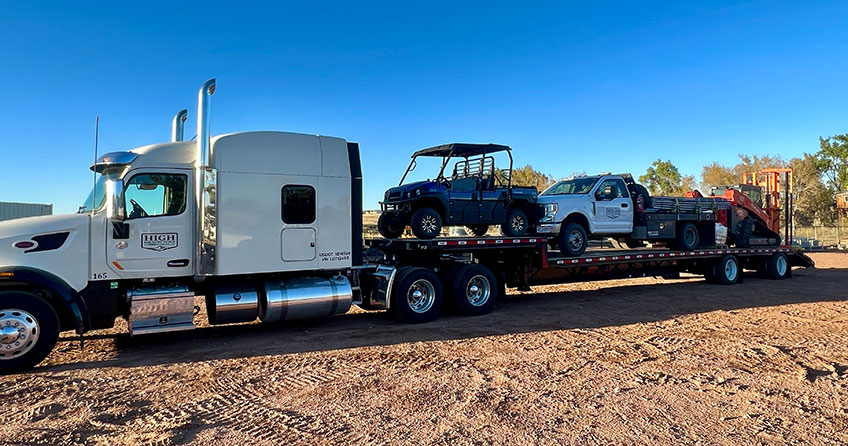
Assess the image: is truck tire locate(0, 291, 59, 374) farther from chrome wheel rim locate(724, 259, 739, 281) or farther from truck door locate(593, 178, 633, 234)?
chrome wheel rim locate(724, 259, 739, 281)

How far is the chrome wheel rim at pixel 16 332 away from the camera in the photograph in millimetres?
6023

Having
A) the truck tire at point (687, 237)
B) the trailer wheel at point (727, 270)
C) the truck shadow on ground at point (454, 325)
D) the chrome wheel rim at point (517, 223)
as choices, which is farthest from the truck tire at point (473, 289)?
the trailer wheel at point (727, 270)

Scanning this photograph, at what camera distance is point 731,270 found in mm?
14781

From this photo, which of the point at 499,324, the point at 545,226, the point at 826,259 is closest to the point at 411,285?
the point at 499,324

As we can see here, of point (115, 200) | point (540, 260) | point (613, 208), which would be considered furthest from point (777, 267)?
point (115, 200)

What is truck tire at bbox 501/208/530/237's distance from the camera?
35.9ft

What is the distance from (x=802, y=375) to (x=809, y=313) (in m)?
5.15

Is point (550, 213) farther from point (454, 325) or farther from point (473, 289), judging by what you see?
point (454, 325)

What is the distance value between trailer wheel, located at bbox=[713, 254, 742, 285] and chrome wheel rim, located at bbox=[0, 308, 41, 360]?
14.9m

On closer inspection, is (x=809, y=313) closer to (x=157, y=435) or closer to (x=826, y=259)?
(x=157, y=435)

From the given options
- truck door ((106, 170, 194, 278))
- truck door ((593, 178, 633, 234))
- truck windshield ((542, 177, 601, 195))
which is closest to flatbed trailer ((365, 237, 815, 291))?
truck door ((593, 178, 633, 234))

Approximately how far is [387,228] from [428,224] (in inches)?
41.6

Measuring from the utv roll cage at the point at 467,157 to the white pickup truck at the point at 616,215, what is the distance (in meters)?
1.64

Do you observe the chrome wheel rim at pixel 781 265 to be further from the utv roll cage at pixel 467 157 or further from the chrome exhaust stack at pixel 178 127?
the chrome exhaust stack at pixel 178 127
